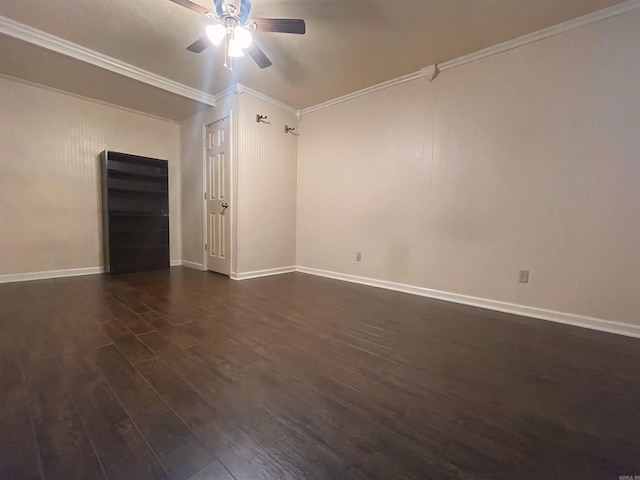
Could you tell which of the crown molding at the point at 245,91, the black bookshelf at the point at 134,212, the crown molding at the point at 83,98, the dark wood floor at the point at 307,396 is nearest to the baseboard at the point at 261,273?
the dark wood floor at the point at 307,396

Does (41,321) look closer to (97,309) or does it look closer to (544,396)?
(97,309)

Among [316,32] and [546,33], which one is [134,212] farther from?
[546,33]

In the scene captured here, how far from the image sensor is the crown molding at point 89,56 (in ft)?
7.68

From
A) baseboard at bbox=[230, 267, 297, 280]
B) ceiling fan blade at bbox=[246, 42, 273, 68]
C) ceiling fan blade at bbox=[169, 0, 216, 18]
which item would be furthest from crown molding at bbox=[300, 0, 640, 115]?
baseboard at bbox=[230, 267, 297, 280]

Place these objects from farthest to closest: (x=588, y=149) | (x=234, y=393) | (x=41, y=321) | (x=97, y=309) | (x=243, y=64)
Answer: (x=243, y=64) → (x=97, y=309) → (x=588, y=149) → (x=41, y=321) → (x=234, y=393)

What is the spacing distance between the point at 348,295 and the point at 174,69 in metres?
3.21

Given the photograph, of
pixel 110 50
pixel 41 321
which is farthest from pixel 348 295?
pixel 110 50

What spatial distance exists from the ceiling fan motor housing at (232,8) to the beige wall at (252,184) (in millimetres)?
1554

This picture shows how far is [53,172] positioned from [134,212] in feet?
3.24

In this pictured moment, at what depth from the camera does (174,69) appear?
3025mm

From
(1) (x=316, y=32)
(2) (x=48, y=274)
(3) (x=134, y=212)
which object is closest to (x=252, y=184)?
(3) (x=134, y=212)

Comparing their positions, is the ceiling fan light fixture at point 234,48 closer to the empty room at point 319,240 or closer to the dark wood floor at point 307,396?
the empty room at point 319,240

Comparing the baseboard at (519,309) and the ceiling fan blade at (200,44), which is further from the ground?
the ceiling fan blade at (200,44)

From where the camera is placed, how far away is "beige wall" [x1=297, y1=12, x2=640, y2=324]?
6.84 ft
